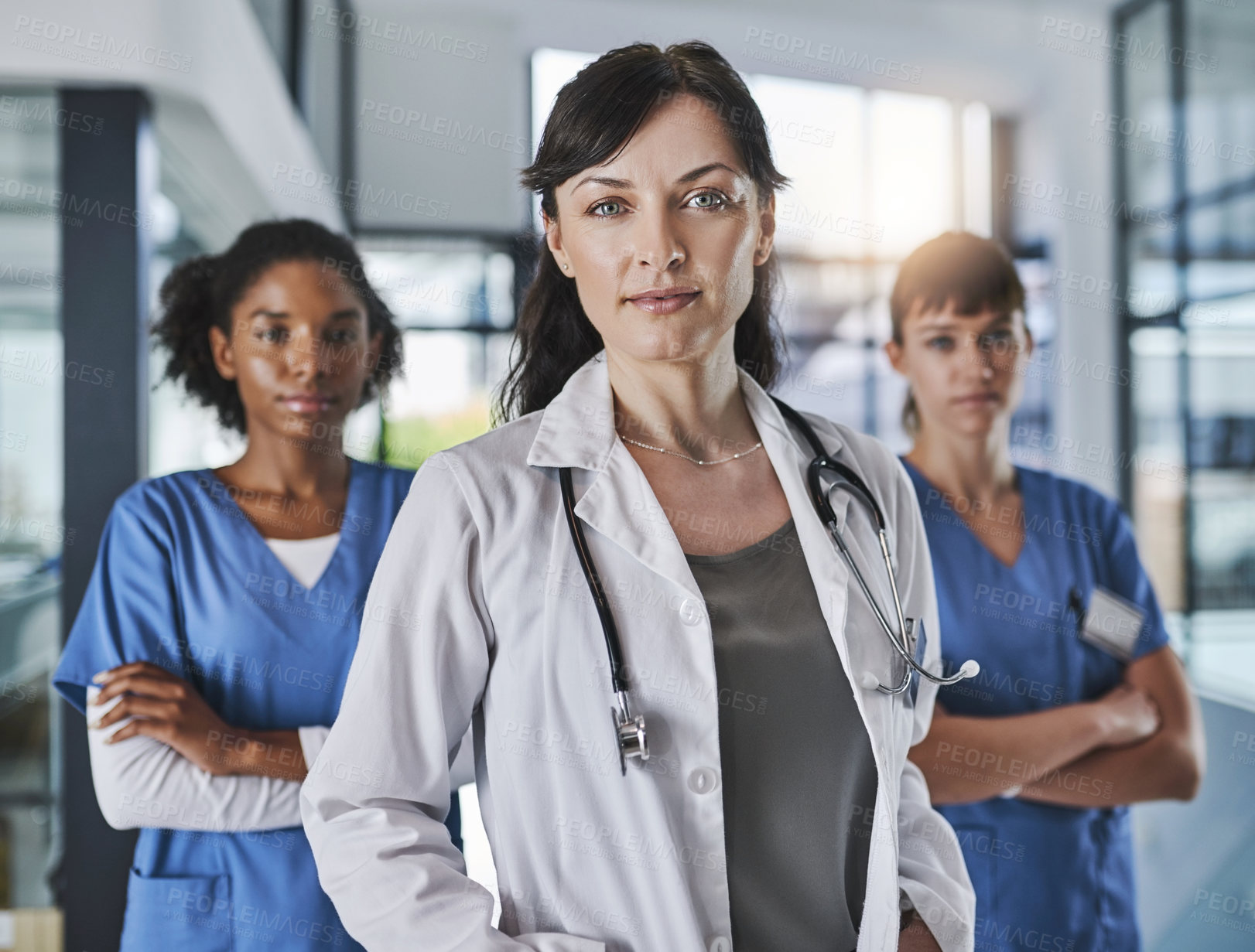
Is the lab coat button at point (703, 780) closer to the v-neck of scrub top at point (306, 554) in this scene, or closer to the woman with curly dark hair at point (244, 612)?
the woman with curly dark hair at point (244, 612)

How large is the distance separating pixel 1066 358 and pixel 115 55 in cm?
549

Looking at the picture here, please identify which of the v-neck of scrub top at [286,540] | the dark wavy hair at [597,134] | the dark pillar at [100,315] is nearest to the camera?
the dark wavy hair at [597,134]

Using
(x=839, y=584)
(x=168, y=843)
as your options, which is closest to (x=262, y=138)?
(x=168, y=843)

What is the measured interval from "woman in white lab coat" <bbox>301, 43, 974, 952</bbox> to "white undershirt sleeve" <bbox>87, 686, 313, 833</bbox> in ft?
1.61

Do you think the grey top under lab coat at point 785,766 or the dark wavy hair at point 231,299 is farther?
the dark wavy hair at point 231,299

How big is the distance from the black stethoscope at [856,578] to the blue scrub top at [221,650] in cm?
63

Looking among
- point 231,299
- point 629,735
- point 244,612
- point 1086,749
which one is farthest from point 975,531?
point 231,299

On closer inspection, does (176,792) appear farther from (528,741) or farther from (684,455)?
(684,455)

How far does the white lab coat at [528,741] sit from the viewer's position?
900 millimetres

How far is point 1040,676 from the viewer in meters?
1.67

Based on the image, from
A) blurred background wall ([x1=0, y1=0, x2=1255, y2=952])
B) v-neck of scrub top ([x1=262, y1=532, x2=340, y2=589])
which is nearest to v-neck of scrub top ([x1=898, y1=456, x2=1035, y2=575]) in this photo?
blurred background wall ([x1=0, y1=0, x2=1255, y2=952])

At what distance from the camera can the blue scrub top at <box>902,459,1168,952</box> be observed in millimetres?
1630

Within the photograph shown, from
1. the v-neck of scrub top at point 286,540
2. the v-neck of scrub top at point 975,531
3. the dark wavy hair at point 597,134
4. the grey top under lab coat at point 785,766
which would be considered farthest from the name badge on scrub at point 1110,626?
the v-neck of scrub top at point 286,540

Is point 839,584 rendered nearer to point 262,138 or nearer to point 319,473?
point 319,473
